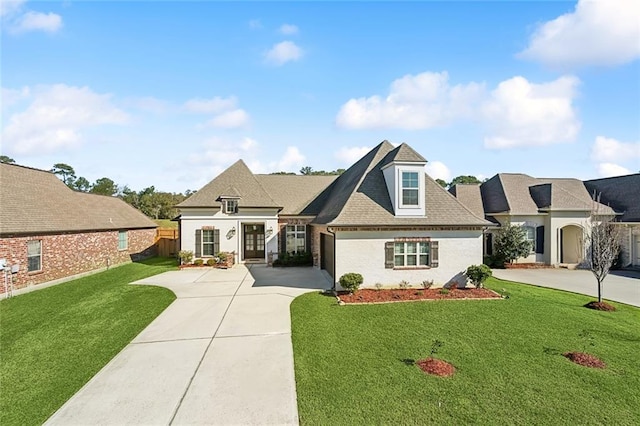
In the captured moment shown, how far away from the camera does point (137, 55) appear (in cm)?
1209

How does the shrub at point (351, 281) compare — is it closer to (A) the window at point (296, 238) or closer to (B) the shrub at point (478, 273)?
(B) the shrub at point (478, 273)

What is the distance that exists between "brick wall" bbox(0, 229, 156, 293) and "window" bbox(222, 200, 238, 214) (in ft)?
26.5

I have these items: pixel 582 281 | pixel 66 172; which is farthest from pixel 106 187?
pixel 582 281

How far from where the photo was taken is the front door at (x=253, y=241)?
21.2 m

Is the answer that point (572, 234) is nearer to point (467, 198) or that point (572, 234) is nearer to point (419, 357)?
point (467, 198)

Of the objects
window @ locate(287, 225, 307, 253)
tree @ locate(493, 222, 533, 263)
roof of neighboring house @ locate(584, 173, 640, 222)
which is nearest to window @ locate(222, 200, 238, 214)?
window @ locate(287, 225, 307, 253)

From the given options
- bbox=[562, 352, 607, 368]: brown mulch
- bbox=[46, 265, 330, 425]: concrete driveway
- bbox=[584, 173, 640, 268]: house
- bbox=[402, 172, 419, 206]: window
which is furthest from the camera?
bbox=[584, 173, 640, 268]: house

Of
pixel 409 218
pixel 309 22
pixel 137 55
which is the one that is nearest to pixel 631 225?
pixel 409 218

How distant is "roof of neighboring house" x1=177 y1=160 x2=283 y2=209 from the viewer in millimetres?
19875

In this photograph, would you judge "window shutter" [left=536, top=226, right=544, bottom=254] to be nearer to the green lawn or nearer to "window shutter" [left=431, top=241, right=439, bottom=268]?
the green lawn

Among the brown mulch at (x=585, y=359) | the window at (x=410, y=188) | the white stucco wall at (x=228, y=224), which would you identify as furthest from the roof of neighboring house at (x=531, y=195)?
the white stucco wall at (x=228, y=224)

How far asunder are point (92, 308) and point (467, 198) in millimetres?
24538

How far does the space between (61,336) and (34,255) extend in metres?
8.63

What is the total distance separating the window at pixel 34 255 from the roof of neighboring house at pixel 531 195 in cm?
2750
